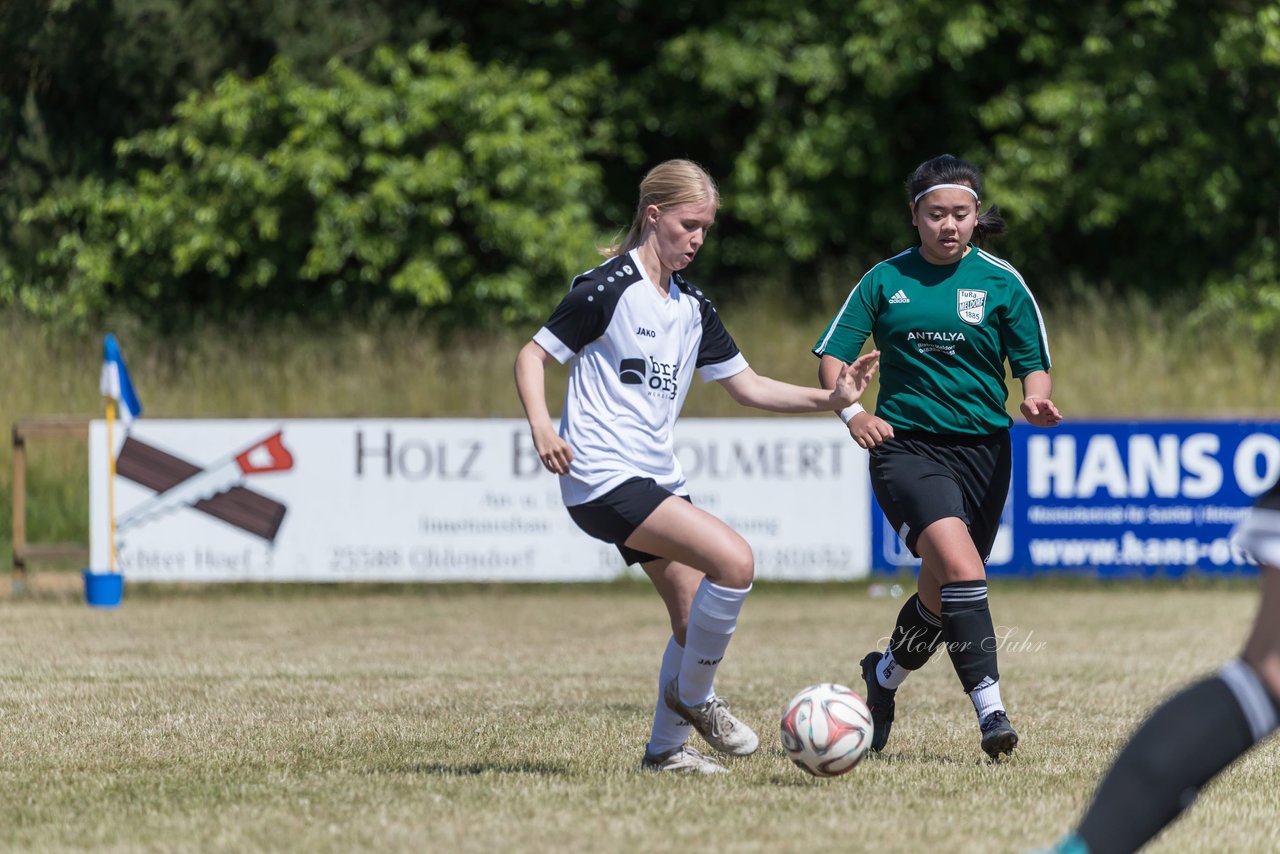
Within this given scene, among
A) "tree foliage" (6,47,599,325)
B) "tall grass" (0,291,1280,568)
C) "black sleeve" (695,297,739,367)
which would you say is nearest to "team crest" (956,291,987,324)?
"black sleeve" (695,297,739,367)

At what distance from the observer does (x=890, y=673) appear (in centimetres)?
646

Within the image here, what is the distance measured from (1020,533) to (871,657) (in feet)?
28.1

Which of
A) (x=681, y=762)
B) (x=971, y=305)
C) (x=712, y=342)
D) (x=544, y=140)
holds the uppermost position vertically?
(x=544, y=140)

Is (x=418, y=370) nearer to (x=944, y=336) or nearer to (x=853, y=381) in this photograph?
(x=944, y=336)

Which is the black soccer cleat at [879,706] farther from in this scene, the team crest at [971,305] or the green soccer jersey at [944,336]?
the team crest at [971,305]

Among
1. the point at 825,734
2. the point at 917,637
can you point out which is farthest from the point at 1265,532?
the point at 917,637

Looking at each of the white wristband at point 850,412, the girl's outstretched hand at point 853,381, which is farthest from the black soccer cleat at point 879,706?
the girl's outstretched hand at point 853,381

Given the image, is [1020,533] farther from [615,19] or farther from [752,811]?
[615,19]

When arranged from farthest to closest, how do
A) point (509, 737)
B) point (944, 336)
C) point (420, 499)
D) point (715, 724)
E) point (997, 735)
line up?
point (420, 499) < point (509, 737) < point (944, 336) < point (997, 735) < point (715, 724)

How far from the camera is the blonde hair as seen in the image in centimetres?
562

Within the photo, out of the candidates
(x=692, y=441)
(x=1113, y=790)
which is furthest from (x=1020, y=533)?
(x=1113, y=790)

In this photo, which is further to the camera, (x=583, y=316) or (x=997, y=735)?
(x=997, y=735)

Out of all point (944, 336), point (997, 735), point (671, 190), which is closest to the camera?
point (671, 190)

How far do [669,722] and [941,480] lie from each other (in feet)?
4.16
